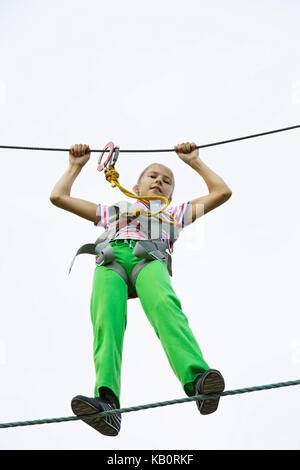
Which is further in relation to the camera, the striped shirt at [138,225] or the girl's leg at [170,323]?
the striped shirt at [138,225]

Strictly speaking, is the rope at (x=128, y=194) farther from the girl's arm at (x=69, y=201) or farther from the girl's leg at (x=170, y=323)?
the girl's leg at (x=170, y=323)

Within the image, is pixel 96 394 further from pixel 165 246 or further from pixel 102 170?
pixel 102 170

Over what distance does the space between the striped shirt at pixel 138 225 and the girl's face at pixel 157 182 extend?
5.8 inches

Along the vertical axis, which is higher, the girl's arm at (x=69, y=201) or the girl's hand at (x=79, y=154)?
the girl's hand at (x=79, y=154)

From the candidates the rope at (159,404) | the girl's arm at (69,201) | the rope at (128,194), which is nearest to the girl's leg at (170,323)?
the rope at (159,404)

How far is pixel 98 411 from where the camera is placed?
160 inches

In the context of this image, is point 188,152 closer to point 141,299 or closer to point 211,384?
point 141,299

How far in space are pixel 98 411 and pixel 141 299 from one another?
863 mm

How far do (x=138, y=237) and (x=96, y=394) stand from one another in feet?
3.93

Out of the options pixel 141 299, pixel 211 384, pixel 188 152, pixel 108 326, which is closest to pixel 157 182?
pixel 188 152

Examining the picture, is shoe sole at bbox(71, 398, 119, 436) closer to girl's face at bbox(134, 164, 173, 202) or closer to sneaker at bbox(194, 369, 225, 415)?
sneaker at bbox(194, 369, 225, 415)

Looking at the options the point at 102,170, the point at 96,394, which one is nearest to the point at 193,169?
the point at 102,170

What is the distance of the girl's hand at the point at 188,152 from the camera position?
17.9 ft

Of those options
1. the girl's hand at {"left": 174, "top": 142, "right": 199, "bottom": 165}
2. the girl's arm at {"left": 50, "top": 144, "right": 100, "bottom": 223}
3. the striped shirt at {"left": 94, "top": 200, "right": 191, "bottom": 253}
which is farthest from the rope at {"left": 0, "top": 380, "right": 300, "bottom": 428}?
the girl's hand at {"left": 174, "top": 142, "right": 199, "bottom": 165}
